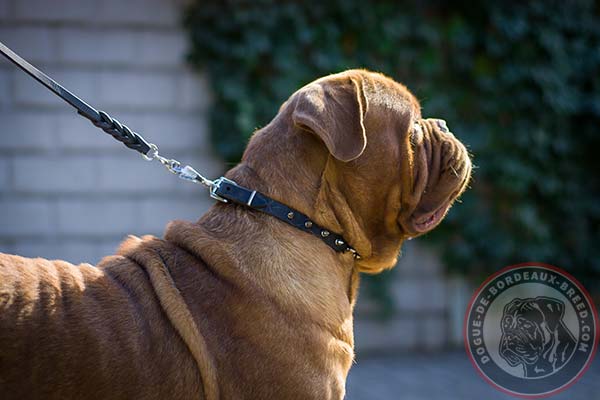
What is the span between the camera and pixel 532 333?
515cm

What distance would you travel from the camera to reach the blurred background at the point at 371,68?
19.3 ft

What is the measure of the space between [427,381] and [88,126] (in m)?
3.69

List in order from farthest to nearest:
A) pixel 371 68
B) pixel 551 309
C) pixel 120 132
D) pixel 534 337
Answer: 1. pixel 371 68
2. pixel 551 309
3. pixel 534 337
4. pixel 120 132

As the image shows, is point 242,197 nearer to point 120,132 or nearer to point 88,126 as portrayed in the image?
point 120,132

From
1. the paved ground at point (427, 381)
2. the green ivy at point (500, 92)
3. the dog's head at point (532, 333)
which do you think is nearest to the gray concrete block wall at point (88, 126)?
the green ivy at point (500, 92)

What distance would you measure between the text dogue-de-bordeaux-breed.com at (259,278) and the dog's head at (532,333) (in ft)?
8.30

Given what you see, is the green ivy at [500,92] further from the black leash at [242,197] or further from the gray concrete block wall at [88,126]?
the black leash at [242,197]

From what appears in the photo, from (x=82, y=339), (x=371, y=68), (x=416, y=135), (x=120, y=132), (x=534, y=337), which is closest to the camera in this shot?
(x=82, y=339)

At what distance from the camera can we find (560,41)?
6.92 meters

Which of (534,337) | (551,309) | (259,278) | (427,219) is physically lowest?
(534,337)

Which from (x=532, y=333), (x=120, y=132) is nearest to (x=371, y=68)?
(x=532, y=333)

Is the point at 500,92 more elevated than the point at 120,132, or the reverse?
the point at 500,92

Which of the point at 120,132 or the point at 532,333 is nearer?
the point at 120,132

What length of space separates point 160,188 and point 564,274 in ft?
13.6
